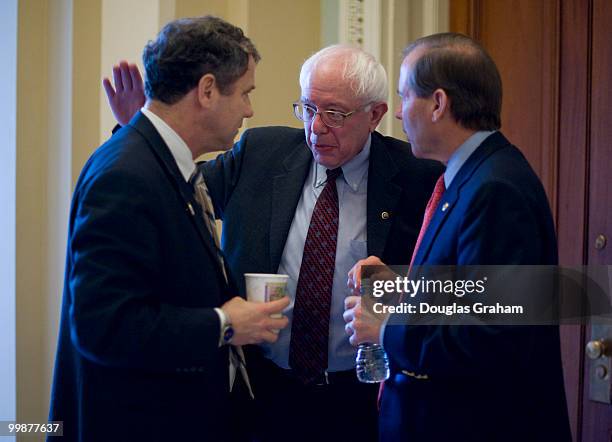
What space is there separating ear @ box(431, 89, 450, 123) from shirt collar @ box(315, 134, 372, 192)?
46 cm

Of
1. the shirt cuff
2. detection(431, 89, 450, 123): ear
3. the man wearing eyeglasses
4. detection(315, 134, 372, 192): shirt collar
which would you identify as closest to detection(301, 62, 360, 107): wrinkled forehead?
the man wearing eyeglasses

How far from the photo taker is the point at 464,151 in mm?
1627

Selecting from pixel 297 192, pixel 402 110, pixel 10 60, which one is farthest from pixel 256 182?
pixel 10 60

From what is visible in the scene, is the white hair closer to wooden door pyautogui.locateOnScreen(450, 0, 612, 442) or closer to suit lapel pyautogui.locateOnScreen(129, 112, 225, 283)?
suit lapel pyautogui.locateOnScreen(129, 112, 225, 283)

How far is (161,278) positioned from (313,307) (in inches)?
23.1

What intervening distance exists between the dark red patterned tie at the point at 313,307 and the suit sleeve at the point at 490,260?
1.62 feet

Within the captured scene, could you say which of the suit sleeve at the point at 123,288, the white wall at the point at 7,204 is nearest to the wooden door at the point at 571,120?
the suit sleeve at the point at 123,288

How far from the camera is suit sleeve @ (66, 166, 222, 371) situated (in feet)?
4.39

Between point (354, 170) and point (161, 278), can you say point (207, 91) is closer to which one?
point (161, 278)

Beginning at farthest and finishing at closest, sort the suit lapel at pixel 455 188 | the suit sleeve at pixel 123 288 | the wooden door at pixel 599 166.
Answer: the wooden door at pixel 599 166 < the suit lapel at pixel 455 188 < the suit sleeve at pixel 123 288

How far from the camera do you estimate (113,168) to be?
1.40 meters

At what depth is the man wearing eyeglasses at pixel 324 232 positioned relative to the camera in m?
1.96

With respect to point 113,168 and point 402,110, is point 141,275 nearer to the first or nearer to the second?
point 113,168

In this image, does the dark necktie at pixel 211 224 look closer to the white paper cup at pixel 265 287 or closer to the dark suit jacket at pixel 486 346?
the white paper cup at pixel 265 287
